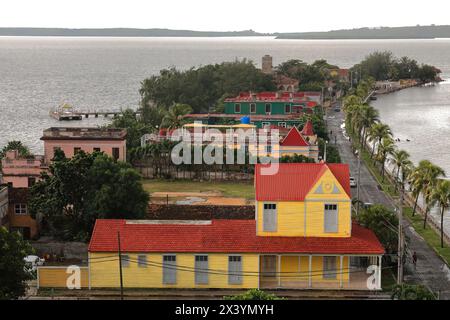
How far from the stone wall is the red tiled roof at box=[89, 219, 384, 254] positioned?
28.6 feet

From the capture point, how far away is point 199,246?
33125 millimetres

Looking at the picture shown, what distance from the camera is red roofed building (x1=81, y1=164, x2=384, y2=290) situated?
33.1m

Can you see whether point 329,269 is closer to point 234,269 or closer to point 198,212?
point 234,269

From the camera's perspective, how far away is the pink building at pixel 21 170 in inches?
2143

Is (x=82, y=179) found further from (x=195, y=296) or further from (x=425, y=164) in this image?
(x=425, y=164)

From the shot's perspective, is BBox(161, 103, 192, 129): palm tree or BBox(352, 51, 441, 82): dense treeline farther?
BBox(352, 51, 441, 82): dense treeline

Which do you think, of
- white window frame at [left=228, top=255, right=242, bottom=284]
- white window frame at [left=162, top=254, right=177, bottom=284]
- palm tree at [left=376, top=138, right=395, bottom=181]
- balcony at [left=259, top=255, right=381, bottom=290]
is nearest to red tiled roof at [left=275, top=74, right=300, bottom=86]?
palm tree at [left=376, top=138, right=395, bottom=181]

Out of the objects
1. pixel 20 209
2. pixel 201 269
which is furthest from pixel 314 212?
pixel 20 209

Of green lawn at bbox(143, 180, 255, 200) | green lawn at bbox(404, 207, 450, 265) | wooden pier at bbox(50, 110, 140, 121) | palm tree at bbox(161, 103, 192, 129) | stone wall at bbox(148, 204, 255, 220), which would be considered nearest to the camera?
green lawn at bbox(404, 207, 450, 265)

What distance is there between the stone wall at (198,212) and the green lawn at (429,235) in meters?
9.38

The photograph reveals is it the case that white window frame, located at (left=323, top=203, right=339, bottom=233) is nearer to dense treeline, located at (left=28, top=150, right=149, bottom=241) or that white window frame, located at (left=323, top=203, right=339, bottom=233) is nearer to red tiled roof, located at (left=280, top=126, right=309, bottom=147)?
dense treeline, located at (left=28, top=150, right=149, bottom=241)

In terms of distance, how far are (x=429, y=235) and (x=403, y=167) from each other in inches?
578

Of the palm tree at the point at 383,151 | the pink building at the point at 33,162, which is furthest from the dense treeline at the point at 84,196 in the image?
the palm tree at the point at 383,151
